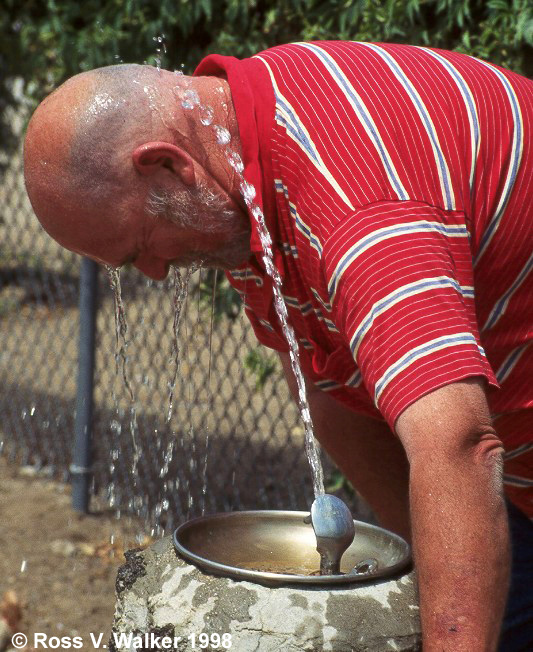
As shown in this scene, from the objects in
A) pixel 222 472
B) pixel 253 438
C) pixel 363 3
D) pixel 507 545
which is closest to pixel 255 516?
pixel 507 545

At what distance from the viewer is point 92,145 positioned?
2004 millimetres

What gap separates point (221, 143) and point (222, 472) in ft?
9.97

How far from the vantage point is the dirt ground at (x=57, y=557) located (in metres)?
3.74

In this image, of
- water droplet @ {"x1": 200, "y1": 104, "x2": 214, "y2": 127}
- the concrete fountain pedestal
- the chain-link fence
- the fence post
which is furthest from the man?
the fence post

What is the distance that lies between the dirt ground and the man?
6.08ft

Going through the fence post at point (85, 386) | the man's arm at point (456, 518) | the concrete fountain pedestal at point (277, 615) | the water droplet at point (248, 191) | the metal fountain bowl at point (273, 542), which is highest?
the water droplet at point (248, 191)

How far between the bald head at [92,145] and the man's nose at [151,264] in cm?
11

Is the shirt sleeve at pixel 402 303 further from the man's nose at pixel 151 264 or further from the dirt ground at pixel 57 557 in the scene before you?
the dirt ground at pixel 57 557

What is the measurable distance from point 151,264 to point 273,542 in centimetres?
63

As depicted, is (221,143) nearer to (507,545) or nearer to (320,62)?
(320,62)

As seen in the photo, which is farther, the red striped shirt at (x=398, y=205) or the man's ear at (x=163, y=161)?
the man's ear at (x=163, y=161)

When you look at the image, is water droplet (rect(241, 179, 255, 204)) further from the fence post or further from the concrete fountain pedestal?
the fence post

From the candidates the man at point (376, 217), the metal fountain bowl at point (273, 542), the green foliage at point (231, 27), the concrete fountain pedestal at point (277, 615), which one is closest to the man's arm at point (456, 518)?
the man at point (376, 217)

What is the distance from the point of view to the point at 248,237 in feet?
7.13
